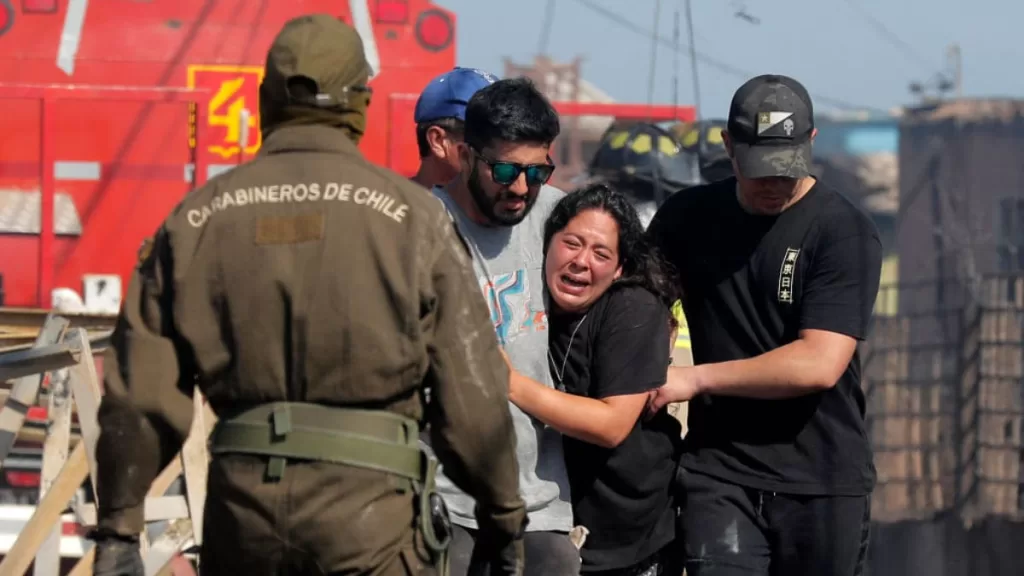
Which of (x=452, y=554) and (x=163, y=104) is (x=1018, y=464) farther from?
(x=452, y=554)

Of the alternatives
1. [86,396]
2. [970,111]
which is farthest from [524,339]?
[970,111]

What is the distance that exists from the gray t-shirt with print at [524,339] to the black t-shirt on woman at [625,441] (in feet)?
0.31

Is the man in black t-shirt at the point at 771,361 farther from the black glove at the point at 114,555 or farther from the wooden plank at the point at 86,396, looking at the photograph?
the wooden plank at the point at 86,396

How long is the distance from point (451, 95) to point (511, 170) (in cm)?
84

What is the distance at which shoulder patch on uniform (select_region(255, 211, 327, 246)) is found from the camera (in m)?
3.13

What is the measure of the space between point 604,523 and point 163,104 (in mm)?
4803

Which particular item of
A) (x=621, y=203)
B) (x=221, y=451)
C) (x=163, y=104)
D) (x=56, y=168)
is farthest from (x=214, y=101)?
(x=221, y=451)

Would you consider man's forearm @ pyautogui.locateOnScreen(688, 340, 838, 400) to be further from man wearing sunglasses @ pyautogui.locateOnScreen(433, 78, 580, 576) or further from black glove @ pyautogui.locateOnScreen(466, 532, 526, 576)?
black glove @ pyautogui.locateOnScreen(466, 532, 526, 576)

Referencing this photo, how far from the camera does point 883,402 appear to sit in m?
13.5

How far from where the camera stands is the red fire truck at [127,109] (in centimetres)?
820

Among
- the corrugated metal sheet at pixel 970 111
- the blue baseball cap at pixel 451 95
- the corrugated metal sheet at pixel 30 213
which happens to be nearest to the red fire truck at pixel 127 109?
the corrugated metal sheet at pixel 30 213

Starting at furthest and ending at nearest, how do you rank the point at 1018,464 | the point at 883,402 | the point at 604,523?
the point at 883,402 < the point at 1018,464 < the point at 604,523

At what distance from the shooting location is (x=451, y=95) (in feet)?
15.6

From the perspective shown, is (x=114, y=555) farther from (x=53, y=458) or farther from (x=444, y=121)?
(x=53, y=458)
